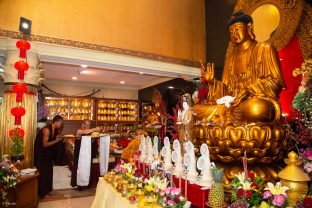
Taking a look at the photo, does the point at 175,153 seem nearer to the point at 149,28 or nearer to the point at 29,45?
the point at 29,45

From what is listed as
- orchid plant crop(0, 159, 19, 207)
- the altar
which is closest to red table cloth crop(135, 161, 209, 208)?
the altar

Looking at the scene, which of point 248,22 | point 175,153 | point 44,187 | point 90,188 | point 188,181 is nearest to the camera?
point 188,181

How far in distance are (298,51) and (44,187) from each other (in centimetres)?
453

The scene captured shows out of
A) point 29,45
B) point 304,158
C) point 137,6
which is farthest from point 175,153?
point 137,6

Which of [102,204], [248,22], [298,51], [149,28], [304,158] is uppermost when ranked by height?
[149,28]

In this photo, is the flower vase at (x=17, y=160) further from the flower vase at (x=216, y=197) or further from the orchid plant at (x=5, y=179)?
the flower vase at (x=216, y=197)

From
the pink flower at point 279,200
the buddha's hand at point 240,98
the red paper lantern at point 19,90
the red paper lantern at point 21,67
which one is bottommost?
the pink flower at point 279,200

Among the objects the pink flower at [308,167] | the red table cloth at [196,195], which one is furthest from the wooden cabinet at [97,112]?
the pink flower at [308,167]

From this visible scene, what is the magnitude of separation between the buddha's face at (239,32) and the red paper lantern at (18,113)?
10.4ft

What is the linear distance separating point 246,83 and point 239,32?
2.24 feet

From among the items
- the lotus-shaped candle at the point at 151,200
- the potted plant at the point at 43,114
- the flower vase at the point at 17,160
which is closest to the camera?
the lotus-shaped candle at the point at 151,200

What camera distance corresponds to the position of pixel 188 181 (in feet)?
6.87

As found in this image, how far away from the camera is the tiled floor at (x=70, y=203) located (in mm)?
3707

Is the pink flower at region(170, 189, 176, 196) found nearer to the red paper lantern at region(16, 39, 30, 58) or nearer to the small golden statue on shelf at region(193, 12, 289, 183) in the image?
the small golden statue on shelf at region(193, 12, 289, 183)
